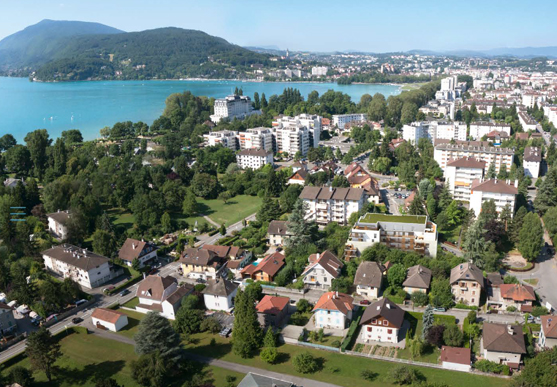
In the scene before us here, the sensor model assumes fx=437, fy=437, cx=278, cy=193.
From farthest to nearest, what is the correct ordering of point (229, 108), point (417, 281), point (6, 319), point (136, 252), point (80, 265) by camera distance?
point (229, 108)
point (136, 252)
point (80, 265)
point (417, 281)
point (6, 319)

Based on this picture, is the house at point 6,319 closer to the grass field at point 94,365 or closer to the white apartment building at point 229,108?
the grass field at point 94,365

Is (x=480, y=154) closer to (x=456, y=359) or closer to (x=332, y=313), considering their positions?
(x=332, y=313)

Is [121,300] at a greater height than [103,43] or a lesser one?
lesser

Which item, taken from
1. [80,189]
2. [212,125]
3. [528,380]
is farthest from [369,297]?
[212,125]

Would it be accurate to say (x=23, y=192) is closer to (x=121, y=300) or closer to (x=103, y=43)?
(x=121, y=300)

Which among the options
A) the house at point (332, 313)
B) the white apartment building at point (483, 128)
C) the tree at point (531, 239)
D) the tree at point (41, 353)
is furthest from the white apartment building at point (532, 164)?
the tree at point (41, 353)

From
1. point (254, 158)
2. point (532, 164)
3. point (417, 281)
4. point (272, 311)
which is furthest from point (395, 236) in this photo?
point (254, 158)
